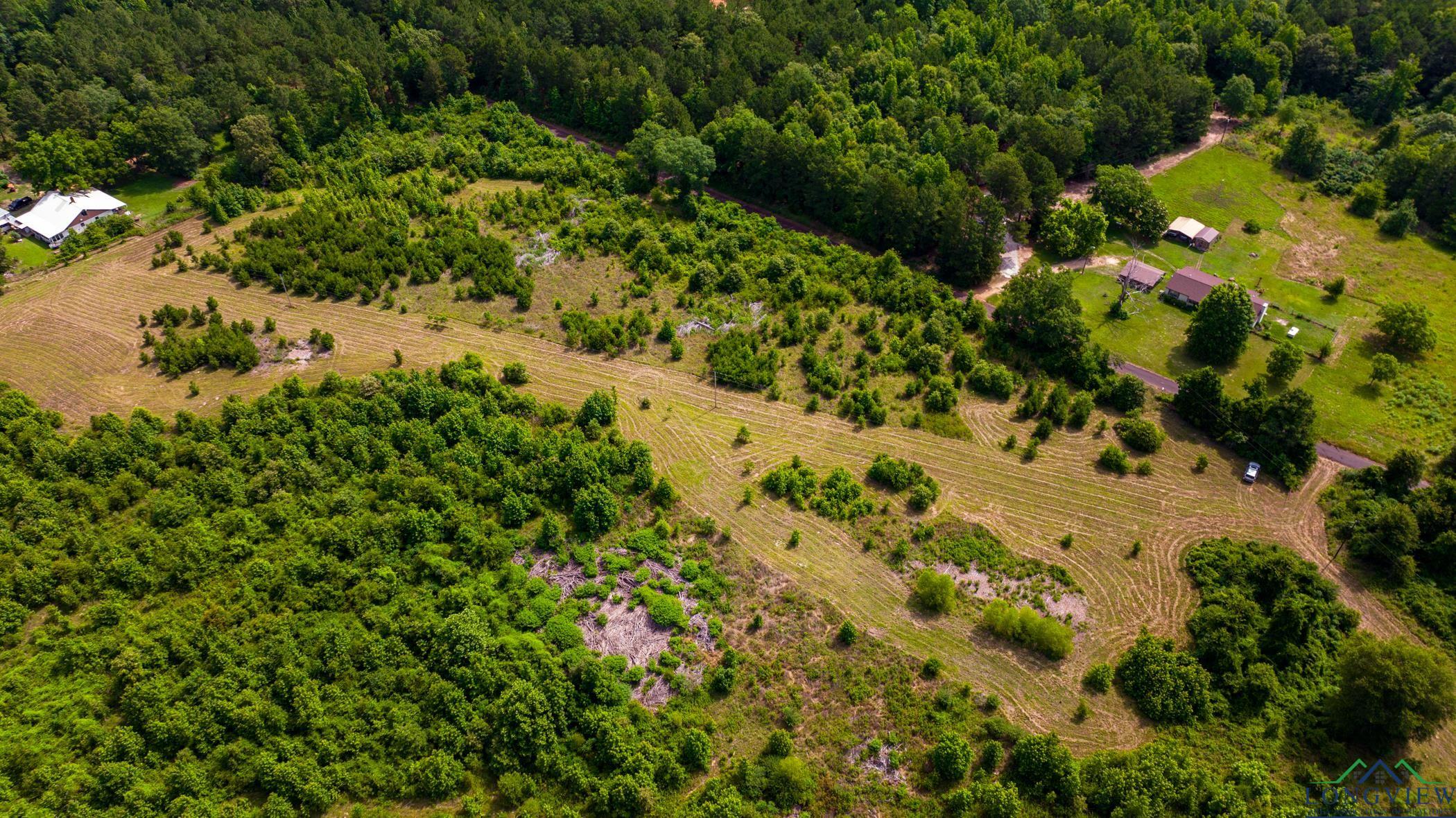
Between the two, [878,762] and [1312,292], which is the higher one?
[1312,292]

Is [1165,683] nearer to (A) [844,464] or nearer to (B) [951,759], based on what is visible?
(B) [951,759]

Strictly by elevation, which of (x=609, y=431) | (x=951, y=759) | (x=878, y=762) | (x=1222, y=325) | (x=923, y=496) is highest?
(x=1222, y=325)

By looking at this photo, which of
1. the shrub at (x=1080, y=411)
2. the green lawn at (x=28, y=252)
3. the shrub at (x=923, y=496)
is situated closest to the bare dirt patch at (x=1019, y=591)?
the shrub at (x=923, y=496)

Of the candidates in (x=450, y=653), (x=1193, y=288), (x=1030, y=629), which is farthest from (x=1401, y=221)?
(x=450, y=653)

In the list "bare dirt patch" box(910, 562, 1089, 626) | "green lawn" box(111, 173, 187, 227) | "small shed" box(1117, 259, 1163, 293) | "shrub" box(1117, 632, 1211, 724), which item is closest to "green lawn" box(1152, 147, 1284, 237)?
"small shed" box(1117, 259, 1163, 293)

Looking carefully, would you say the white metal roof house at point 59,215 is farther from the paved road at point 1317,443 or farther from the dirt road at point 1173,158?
the dirt road at point 1173,158

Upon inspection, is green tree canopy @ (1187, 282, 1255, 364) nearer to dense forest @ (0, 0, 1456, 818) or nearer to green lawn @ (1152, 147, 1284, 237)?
dense forest @ (0, 0, 1456, 818)
